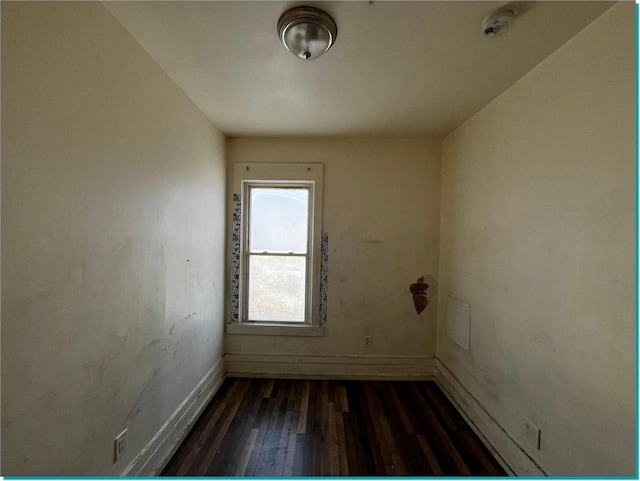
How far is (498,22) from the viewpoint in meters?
1.10

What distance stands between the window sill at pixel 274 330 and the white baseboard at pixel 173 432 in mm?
402

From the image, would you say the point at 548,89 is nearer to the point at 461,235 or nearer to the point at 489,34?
the point at 489,34

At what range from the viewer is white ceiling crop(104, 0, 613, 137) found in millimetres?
1087

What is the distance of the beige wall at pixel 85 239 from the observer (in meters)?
0.81

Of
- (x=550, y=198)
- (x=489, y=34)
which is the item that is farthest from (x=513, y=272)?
(x=489, y=34)

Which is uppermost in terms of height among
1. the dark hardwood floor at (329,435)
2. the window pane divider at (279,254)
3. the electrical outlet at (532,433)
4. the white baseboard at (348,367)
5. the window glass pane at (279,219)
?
the window glass pane at (279,219)

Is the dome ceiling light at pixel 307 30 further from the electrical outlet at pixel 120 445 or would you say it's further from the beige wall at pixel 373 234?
the electrical outlet at pixel 120 445

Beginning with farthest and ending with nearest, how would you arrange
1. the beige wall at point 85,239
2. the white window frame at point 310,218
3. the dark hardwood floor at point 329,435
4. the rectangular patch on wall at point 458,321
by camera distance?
the white window frame at point 310,218, the rectangular patch on wall at point 458,321, the dark hardwood floor at point 329,435, the beige wall at point 85,239

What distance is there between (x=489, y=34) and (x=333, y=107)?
102 cm

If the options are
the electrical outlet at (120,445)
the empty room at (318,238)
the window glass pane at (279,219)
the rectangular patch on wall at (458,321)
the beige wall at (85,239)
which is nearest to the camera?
the beige wall at (85,239)

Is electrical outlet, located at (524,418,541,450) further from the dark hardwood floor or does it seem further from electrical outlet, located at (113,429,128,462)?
electrical outlet, located at (113,429,128,462)

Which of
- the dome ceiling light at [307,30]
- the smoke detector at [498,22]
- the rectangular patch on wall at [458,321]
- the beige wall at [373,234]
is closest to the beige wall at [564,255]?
the rectangular patch on wall at [458,321]

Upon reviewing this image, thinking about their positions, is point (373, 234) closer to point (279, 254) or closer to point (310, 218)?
point (310, 218)

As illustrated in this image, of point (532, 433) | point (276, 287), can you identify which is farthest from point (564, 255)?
point (276, 287)
